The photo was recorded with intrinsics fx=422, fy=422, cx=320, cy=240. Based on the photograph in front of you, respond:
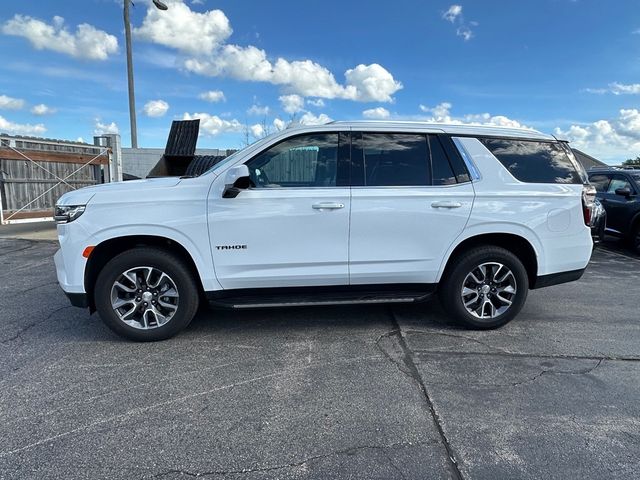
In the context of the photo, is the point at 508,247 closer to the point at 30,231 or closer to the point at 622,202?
the point at 622,202

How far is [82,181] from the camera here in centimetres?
1356

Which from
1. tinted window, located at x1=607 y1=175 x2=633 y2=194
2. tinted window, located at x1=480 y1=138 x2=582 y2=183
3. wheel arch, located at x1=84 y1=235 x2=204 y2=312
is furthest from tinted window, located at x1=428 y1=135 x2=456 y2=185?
tinted window, located at x1=607 y1=175 x2=633 y2=194

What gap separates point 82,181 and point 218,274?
39.3ft

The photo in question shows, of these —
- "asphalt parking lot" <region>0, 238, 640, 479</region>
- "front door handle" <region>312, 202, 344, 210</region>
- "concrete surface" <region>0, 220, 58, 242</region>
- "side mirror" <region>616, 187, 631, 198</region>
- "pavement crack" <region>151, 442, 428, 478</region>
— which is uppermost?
"side mirror" <region>616, 187, 631, 198</region>

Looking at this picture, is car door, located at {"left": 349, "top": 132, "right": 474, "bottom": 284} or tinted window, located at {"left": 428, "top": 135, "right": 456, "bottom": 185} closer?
car door, located at {"left": 349, "top": 132, "right": 474, "bottom": 284}

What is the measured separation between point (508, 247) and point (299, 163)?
7.63ft

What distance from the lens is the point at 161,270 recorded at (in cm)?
381

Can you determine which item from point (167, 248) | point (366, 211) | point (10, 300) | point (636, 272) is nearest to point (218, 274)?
point (167, 248)

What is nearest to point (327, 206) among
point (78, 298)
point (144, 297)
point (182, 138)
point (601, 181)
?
point (144, 297)

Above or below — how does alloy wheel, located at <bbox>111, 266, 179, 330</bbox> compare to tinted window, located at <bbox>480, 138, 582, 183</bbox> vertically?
below

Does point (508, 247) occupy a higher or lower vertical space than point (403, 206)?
lower

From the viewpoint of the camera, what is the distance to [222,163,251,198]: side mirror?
367 centimetres

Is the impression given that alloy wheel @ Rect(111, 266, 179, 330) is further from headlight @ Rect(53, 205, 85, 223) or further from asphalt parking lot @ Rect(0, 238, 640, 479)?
headlight @ Rect(53, 205, 85, 223)

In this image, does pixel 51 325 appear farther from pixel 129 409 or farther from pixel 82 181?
pixel 82 181
